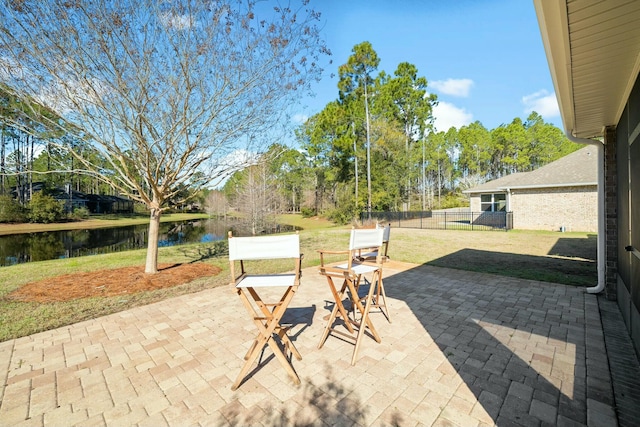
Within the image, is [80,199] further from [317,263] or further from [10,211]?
[317,263]

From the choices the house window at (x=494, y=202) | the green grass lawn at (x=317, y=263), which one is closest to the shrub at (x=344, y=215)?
the green grass lawn at (x=317, y=263)

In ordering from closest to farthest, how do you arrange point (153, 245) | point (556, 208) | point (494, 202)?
point (153, 245), point (556, 208), point (494, 202)

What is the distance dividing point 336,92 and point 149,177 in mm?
21931

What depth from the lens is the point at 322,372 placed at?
249 centimetres

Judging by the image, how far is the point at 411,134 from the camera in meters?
27.7

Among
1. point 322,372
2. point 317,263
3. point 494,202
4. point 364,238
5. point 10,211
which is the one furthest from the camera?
point 10,211

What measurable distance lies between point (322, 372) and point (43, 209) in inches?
1295

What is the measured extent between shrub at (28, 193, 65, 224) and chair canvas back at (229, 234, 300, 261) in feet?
106


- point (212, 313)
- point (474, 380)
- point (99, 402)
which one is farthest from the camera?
point (212, 313)

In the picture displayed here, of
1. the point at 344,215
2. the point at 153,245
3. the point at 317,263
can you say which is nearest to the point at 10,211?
the point at 344,215

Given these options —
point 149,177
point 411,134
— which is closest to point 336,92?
point 411,134

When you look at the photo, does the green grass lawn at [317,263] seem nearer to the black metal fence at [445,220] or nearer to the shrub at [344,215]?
the black metal fence at [445,220]

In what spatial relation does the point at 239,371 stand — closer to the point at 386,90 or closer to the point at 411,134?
the point at 386,90

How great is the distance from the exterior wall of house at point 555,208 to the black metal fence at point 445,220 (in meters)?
0.74
